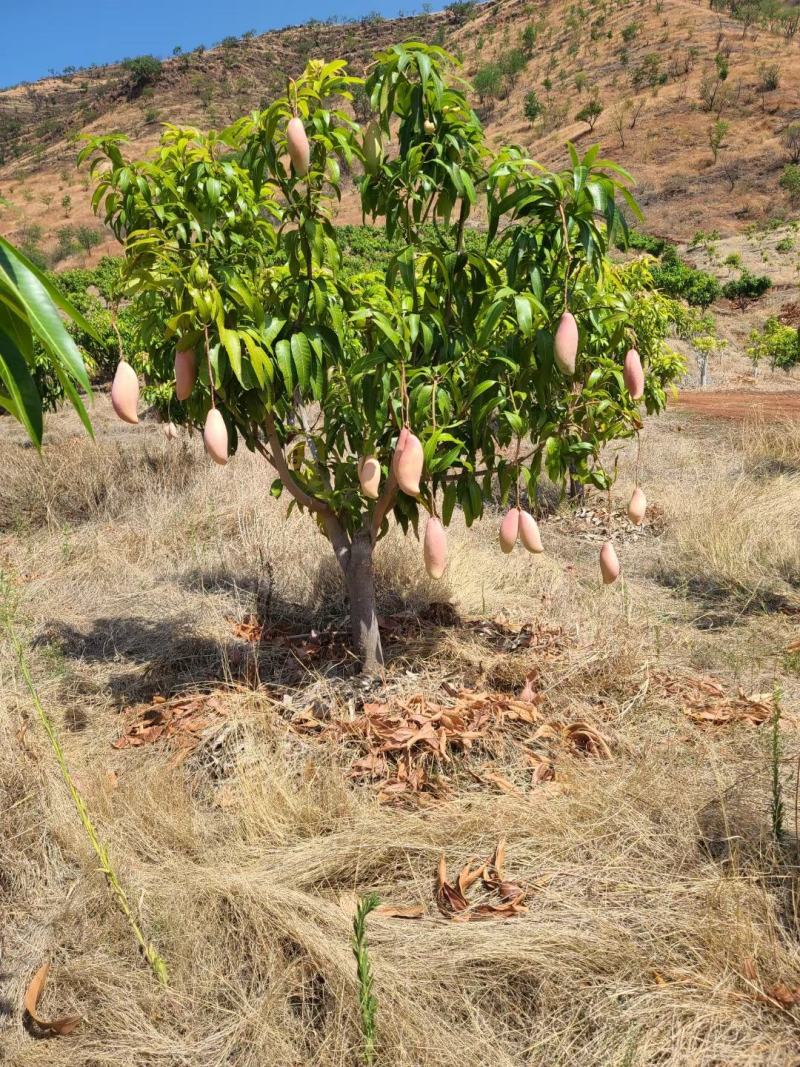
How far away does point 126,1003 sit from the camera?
5.09 feet

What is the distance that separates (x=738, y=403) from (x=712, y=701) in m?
9.53

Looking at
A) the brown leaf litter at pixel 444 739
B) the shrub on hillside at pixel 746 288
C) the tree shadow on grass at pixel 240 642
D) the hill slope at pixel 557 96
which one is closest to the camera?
the brown leaf litter at pixel 444 739

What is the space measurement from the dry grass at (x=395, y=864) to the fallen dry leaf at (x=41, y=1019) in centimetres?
2

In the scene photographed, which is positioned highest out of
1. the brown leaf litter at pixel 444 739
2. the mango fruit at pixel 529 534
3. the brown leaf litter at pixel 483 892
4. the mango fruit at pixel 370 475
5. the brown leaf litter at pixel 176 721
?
the mango fruit at pixel 370 475

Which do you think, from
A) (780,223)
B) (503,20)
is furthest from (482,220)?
(503,20)

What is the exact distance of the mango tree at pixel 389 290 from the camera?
1943mm

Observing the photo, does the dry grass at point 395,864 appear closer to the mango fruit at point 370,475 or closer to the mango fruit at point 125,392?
the mango fruit at point 370,475

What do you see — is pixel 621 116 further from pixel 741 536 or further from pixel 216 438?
pixel 216 438

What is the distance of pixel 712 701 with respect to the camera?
270cm

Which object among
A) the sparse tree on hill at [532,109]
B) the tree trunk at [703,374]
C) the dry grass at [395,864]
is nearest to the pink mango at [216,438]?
the dry grass at [395,864]

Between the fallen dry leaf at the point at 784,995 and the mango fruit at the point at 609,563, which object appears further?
the mango fruit at the point at 609,563

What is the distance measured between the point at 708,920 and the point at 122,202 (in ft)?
8.72

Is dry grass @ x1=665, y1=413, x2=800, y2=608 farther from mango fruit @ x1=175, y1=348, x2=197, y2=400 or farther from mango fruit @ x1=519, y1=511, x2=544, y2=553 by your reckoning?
mango fruit @ x1=175, y1=348, x2=197, y2=400

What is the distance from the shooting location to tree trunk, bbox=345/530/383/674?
2834 millimetres
